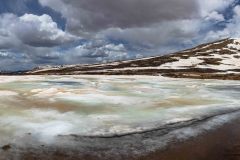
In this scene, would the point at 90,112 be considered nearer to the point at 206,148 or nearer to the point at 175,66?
the point at 206,148

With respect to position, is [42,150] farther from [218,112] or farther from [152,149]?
[218,112]

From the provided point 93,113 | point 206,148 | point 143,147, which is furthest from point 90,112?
point 206,148

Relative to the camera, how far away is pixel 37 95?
34.8 metres

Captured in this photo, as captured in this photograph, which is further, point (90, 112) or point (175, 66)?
point (175, 66)

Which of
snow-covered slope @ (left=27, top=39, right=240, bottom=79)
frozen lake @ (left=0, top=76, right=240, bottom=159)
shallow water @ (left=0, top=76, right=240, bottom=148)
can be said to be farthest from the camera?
snow-covered slope @ (left=27, top=39, right=240, bottom=79)

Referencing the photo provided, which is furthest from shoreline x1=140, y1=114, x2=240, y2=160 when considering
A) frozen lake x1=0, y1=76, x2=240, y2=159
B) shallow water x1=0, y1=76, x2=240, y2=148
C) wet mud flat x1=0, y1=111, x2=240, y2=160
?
shallow water x1=0, y1=76, x2=240, y2=148

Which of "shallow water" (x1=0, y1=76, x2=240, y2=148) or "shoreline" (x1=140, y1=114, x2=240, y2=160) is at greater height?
"shallow water" (x1=0, y1=76, x2=240, y2=148)

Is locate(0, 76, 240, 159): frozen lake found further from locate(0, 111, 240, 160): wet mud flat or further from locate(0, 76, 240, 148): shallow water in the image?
locate(0, 111, 240, 160): wet mud flat

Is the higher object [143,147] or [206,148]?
[143,147]

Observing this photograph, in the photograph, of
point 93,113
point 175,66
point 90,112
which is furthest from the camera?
point 175,66

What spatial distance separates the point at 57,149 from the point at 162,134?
6.47 meters

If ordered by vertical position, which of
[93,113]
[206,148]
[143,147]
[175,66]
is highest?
[175,66]

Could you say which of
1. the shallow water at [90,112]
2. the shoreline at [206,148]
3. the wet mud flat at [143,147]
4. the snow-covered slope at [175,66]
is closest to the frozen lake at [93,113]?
the shallow water at [90,112]

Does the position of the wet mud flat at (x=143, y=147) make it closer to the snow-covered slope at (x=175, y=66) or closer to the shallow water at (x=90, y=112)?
the shallow water at (x=90, y=112)
